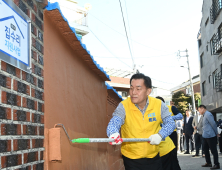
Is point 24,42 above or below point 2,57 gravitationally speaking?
above

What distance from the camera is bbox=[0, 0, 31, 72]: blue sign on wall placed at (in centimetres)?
218

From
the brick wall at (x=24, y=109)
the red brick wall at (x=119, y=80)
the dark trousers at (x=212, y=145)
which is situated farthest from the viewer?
the red brick wall at (x=119, y=80)

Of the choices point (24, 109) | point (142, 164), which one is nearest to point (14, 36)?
point (24, 109)

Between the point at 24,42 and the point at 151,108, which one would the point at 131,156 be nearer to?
the point at 151,108

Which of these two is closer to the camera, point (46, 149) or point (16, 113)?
point (16, 113)

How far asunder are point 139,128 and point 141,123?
66 mm

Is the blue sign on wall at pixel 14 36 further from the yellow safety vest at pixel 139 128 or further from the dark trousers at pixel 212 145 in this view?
the dark trousers at pixel 212 145

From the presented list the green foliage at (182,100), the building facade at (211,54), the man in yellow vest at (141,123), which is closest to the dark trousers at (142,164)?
the man in yellow vest at (141,123)

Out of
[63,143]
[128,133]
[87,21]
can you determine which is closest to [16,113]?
[63,143]

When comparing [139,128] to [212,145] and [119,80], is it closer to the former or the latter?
[212,145]

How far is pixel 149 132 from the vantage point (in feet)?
12.6

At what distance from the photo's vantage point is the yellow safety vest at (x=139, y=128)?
12.4 feet

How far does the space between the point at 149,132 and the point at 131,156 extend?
1.21 ft

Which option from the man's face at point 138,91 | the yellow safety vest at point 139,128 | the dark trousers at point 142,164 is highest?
the man's face at point 138,91
